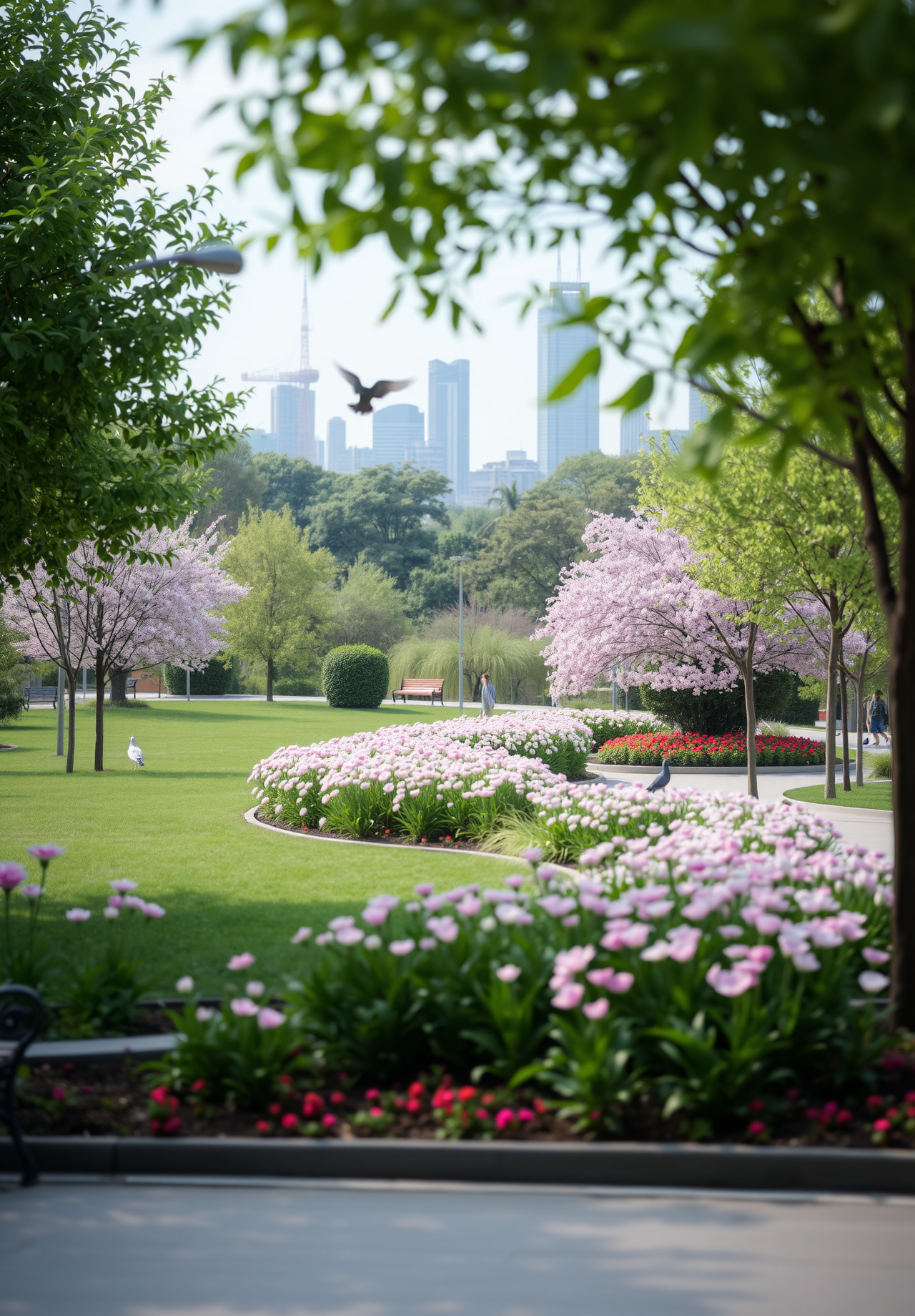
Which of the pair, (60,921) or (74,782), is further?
(74,782)

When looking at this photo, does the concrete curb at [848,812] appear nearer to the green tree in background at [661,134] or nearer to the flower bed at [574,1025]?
the flower bed at [574,1025]

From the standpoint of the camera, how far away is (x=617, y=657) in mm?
21031

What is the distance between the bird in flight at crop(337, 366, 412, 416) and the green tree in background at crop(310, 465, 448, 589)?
5461cm

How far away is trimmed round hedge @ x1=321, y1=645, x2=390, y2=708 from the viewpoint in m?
38.8

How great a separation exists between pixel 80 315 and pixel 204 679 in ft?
138

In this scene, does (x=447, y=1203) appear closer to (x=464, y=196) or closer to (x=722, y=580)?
(x=464, y=196)

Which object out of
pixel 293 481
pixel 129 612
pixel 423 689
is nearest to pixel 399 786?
pixel 129 612

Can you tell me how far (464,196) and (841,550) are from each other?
12974 millimetres

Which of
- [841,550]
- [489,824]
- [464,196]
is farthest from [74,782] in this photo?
[464,196]

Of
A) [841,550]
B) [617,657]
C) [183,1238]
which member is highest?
[841,550]

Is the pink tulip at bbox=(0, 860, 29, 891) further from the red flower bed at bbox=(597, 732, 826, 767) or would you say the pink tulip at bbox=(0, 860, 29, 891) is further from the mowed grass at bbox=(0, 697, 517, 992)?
the red flower bed at bbox=(597, 732, 826, 767)

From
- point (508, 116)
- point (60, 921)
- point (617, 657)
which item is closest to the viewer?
point (508, 116)

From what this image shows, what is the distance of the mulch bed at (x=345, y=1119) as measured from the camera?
3676mm

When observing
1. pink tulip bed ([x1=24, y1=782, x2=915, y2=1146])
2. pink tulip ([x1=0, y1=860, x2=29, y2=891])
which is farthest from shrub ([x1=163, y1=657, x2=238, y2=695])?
pink tulip bed ([x1=24, y1=782, x2=915, y2=1146])
